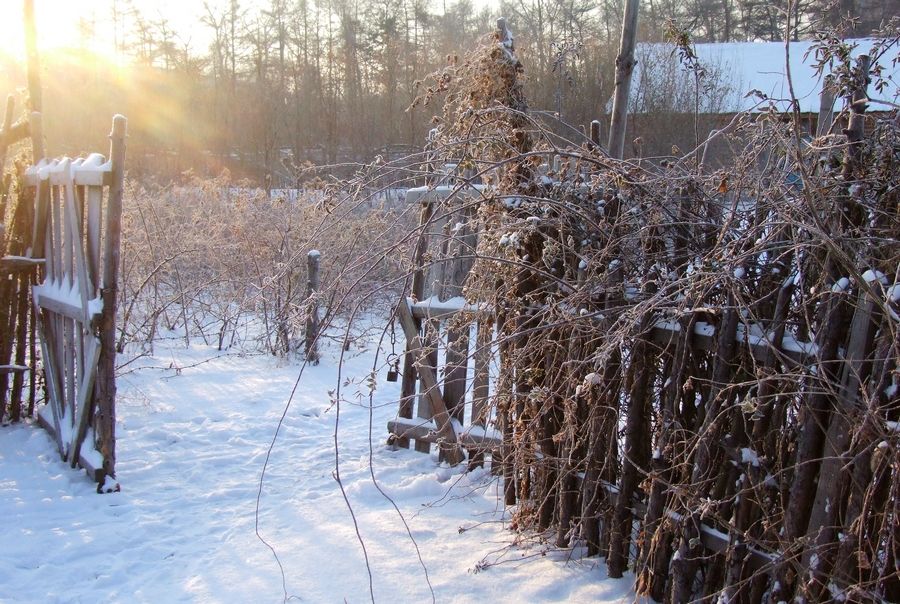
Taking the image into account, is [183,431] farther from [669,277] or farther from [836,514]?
[836,514]

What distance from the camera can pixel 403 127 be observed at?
3072 centimetres

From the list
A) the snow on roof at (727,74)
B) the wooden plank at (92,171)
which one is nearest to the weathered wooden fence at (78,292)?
the wooden plank at (92,171)

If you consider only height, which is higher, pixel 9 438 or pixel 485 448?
pixel 485 448

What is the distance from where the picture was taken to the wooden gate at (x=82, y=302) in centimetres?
460

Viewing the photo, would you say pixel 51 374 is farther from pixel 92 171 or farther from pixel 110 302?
pixel 92 171

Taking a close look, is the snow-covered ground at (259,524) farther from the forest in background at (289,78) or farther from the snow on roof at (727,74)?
the forest in background at (289,78)

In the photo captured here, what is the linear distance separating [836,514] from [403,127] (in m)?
29.8

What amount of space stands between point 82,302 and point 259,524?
2.02 metres

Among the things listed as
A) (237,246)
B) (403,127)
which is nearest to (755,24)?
(403,127)

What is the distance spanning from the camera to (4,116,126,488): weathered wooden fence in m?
4.62

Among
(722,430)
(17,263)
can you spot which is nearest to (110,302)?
(17,263)

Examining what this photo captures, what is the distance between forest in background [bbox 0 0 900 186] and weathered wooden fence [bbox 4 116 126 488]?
68.3 ft

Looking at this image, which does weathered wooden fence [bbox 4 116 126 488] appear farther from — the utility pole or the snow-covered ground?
the utility pole

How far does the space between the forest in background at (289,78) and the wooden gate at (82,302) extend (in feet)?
68.9
